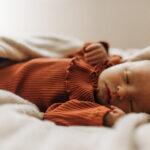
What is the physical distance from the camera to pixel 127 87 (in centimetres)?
61

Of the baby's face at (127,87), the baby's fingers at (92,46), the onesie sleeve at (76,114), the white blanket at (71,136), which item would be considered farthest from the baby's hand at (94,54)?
the white blanket at (71,136)

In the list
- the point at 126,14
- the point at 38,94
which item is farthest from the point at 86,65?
the point at 126,14

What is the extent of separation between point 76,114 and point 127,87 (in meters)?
0.21

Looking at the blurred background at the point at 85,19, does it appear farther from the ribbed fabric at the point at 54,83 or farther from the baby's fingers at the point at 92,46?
the ribbed fabric at the point at 54,83

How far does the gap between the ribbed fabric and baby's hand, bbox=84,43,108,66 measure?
3.2 inches

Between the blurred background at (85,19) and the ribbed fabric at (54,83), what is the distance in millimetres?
655

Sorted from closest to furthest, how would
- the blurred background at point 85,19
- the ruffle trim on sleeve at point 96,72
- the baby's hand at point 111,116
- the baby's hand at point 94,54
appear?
the baby's hand at point 111,116 → the ruffle trim on sleeve at point 96,72 → the baby's hand at point 94,54 → the blurred background at point 85,19

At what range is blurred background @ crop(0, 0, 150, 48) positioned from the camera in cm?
127

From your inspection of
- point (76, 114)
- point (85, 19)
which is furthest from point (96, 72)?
point (85, 19)

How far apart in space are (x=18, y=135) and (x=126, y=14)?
1.18m

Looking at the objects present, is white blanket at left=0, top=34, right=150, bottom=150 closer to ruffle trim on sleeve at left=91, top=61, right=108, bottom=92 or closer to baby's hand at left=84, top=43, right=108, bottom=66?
ruffle trim on sleeve at left=91, top=61, right=108, bottom=92

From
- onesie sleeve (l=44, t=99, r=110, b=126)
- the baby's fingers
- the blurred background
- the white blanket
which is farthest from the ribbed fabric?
the blurred background

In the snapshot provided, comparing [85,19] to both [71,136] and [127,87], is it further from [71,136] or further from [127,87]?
[71,136]

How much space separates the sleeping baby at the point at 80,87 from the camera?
539 mm
